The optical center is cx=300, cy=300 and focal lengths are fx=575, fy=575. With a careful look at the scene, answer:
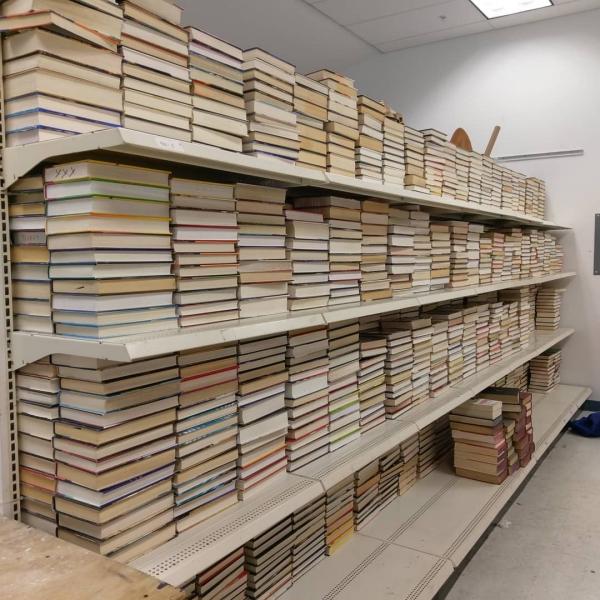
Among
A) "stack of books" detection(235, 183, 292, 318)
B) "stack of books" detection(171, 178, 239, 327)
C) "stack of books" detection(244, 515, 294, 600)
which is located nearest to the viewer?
"stack of books" detection(171, 178, 239, 327)

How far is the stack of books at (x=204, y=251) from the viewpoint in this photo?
1.51 m

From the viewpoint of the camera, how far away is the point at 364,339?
8.33ft

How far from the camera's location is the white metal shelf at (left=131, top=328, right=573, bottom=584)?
1412 millimetres

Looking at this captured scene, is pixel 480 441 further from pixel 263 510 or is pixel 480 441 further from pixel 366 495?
pixel 263 510

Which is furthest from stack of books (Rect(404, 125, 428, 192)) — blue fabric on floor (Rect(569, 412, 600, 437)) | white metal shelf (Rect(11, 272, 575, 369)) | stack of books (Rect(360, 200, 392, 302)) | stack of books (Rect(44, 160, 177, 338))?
blue fabric on floor (Rect(569, 412, 600, 437))

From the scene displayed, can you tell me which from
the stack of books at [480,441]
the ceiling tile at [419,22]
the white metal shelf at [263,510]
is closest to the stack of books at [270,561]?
the white metal shelf at [263,510]

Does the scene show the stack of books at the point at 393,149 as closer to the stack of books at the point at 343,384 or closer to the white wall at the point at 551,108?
the stack of books at the point at 343,384

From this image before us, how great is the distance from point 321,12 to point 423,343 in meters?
3.27

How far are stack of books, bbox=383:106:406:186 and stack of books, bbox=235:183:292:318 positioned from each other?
0.86 meters

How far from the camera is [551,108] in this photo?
5.30 meters

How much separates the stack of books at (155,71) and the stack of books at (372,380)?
1281 millimetres

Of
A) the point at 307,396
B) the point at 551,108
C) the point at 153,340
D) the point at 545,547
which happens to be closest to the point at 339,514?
the point at 307,396

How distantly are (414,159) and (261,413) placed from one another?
1.61 m

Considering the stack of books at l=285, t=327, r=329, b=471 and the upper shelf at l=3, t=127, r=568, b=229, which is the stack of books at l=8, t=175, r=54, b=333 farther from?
the stack of books at l=285, t=327, r=329, b=471
